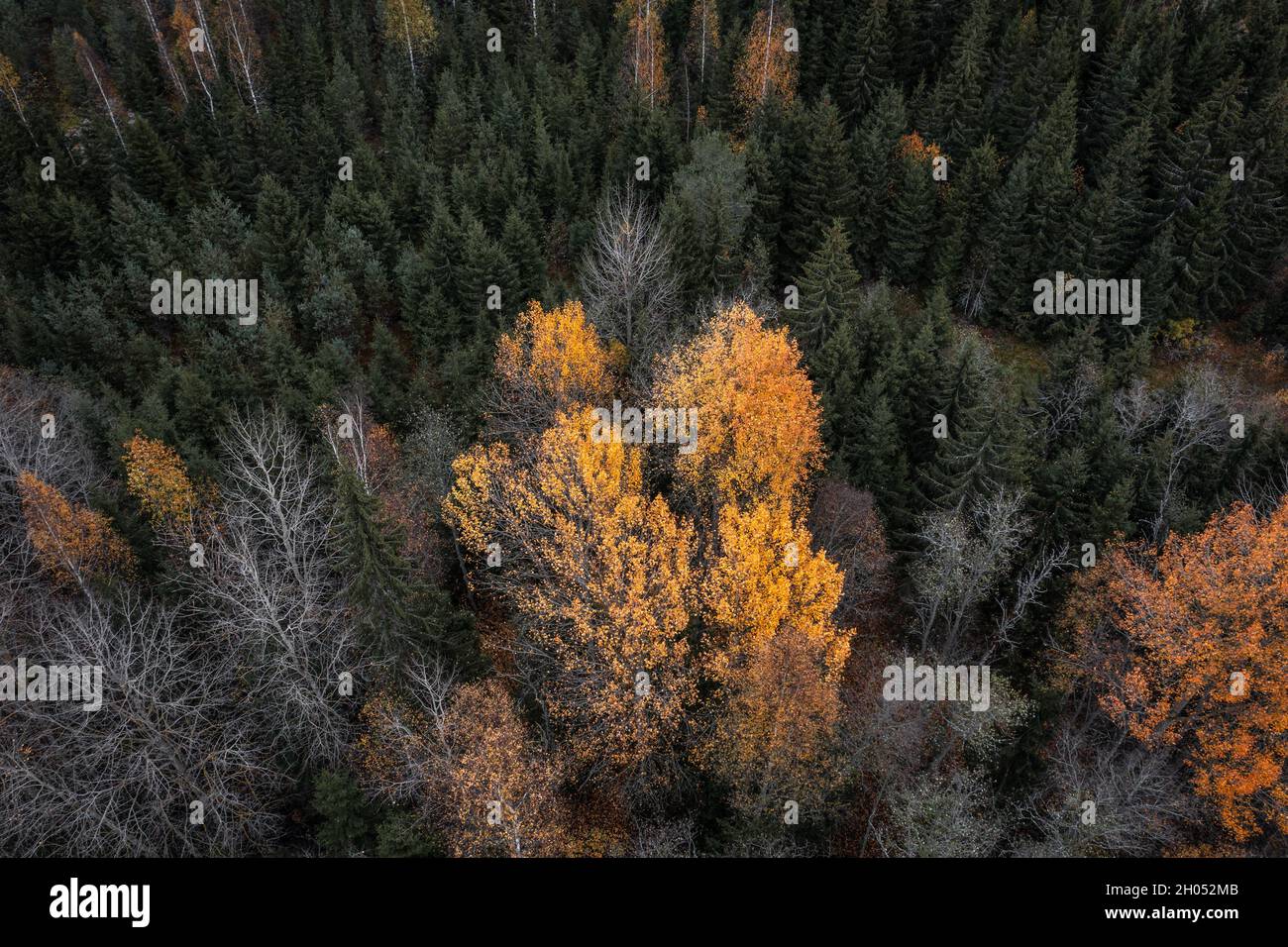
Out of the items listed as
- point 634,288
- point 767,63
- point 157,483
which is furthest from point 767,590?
point 767,63

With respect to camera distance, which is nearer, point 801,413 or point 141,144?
point 801,413

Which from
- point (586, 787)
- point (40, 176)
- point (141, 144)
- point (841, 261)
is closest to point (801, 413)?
point (841, 261)

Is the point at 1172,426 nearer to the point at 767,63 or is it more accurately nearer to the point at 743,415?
the point at 743,415

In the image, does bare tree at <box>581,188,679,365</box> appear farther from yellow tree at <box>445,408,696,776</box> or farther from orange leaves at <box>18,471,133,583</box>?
orange leaves at <box>18,471,133,583</box>

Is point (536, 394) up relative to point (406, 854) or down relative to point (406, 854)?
up

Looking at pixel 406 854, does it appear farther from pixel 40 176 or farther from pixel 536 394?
pixel 40 176

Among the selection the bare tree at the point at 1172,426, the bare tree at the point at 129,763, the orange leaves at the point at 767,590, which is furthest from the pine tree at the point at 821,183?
the bare tree at the point at 129,763

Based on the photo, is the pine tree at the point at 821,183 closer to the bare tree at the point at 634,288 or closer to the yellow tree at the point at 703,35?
the bare tree at the point at 634,288
